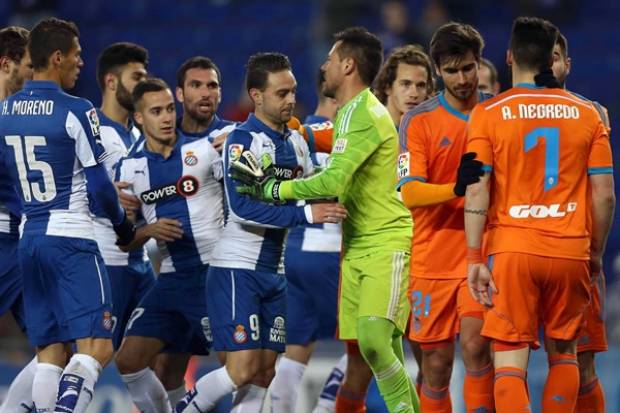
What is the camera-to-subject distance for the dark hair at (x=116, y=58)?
28.9 feet

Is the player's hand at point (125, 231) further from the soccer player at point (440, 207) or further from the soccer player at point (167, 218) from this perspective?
the soccer player at point (440, 207)

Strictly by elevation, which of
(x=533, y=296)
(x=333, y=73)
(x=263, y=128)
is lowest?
(x=533, y=296)

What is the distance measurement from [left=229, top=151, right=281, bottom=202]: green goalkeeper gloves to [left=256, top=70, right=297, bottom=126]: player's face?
37 cm

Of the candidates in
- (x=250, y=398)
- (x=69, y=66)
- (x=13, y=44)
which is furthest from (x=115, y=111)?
(x=250, y=398)

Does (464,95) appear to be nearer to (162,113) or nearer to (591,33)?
(162,113)

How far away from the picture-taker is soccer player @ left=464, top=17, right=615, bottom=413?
6363 mm

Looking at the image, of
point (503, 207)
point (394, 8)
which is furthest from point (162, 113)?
point (394, 8)

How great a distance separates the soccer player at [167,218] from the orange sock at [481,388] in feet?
6.22

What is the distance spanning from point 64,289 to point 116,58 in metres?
2.32

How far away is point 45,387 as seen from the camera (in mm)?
7188

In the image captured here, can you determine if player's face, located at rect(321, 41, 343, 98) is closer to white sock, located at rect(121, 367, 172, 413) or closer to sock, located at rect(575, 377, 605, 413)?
white sock, located at rect(121, 367, 172, 413)

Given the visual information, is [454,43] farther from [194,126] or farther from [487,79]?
[194,126]

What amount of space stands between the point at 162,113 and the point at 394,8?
7.92m

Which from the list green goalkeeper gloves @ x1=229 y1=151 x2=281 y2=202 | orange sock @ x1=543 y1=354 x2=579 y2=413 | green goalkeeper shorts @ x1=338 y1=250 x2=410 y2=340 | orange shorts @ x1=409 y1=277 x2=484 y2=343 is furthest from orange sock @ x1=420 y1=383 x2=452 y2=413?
green goalkeeper gloves @ x1=229 y1=151 x2=281 y2=202
